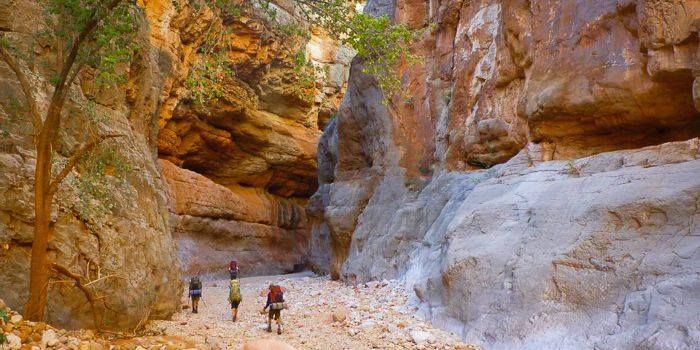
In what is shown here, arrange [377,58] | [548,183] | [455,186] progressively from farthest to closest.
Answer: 1. [455,186]
2. [548,183]
3. [377,58]

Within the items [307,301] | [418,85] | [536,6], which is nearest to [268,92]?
[418,85]

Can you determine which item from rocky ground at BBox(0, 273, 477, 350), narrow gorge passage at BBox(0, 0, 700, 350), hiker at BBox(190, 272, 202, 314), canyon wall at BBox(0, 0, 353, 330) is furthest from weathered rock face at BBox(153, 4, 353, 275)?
rocky ground at BBox(0, 273, 477, 350)

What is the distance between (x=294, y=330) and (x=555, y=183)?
5985mm

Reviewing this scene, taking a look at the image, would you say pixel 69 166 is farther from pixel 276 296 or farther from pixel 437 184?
pixel 437 184

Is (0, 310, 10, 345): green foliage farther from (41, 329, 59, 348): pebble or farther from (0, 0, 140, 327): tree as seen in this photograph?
(0, 0, 140, 327): tree

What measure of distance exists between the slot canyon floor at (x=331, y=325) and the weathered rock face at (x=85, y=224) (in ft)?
3.22

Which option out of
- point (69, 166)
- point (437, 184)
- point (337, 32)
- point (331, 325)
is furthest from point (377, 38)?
point (437, 184)

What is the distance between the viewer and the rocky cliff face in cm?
739

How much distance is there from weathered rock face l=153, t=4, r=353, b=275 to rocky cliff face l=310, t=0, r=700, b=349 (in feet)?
44.8

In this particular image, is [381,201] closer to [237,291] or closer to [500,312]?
[237,291]

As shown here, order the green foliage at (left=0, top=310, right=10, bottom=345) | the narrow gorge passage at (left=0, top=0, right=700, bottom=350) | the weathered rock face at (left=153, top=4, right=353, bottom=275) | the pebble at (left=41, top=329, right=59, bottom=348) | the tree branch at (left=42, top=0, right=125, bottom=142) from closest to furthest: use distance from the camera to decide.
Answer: the green foliage at (left=0, top=310, right=10, bottom=345) → the pebble at (left=41, top=329, right=59, bottom=348) → the tree branch at (left=42, top=0, right=125, bottom=142) → the narrow gorge passage at (left=0, top=0, right=700, bottom=350) → the weathered rock face at (left=153, top=4, right=353, bottom=275)

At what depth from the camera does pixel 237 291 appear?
1264 centimetres

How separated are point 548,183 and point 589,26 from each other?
3852 millimetres

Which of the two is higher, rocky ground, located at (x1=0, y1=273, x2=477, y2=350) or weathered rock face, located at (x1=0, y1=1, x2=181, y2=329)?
weathered rock face, located at (x1=0, y1=1, x2=181, y2=329)
